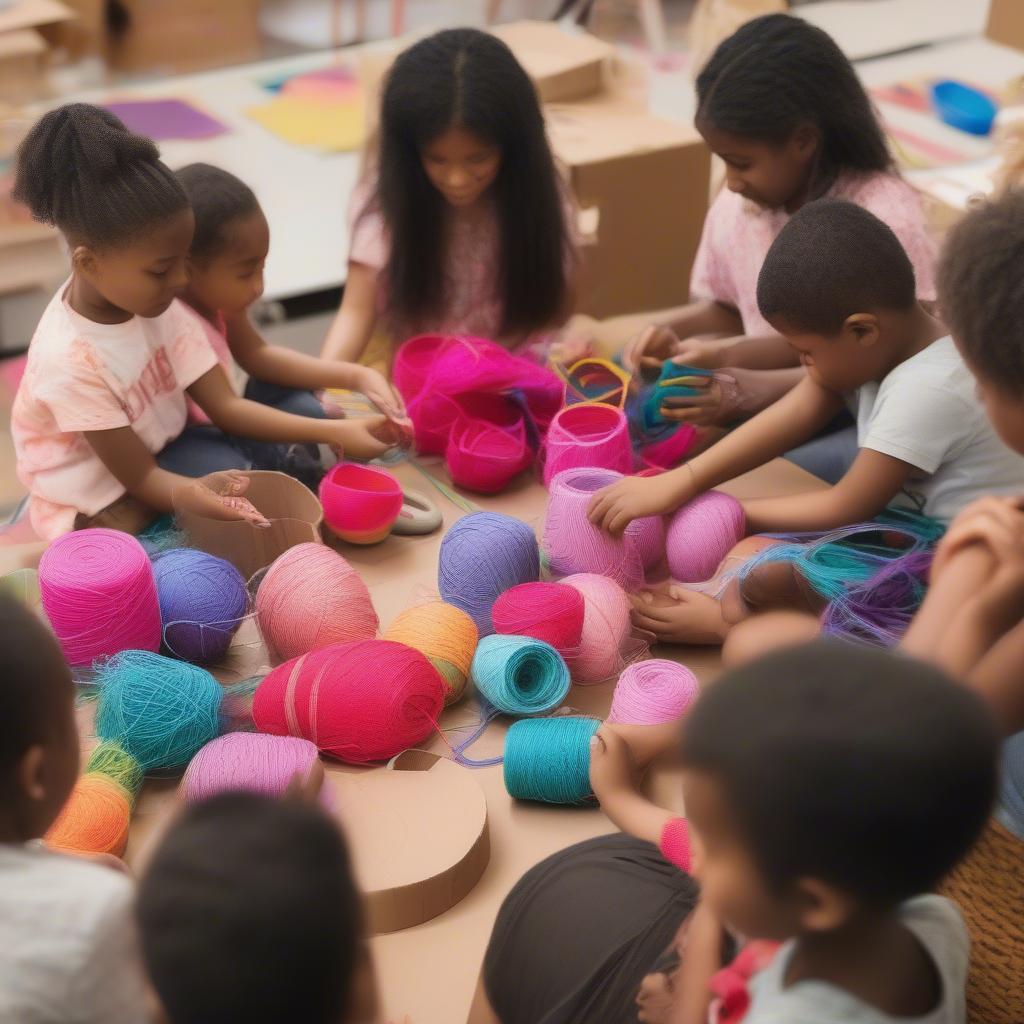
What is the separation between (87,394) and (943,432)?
1.11 metres

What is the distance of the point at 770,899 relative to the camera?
2.78 ft

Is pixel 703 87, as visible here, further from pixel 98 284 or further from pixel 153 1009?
pixel 153 1009

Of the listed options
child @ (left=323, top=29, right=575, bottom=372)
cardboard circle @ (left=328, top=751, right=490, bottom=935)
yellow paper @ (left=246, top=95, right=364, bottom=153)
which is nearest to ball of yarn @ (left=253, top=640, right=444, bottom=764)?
cardboard circle @ (left=328, top=751, right=490, bottom=935)

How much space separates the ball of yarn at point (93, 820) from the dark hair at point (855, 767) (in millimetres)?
779

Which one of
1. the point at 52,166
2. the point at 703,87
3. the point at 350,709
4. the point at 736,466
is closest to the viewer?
the point at 350,709

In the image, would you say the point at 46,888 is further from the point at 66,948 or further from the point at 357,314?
the point at 357,314

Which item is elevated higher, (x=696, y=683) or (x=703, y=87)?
(x=703, y=87)

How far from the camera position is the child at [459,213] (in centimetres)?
208

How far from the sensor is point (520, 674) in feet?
5.23

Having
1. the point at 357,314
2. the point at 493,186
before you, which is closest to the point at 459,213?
the point at 493,186

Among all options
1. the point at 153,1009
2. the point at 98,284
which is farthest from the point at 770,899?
the point at 98,284

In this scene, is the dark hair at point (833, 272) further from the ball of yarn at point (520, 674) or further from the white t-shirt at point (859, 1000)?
the white t-shirt at point (859, 1000)

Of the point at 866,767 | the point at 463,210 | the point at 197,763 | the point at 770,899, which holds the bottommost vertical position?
the point at 197,763

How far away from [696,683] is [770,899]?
704mm
